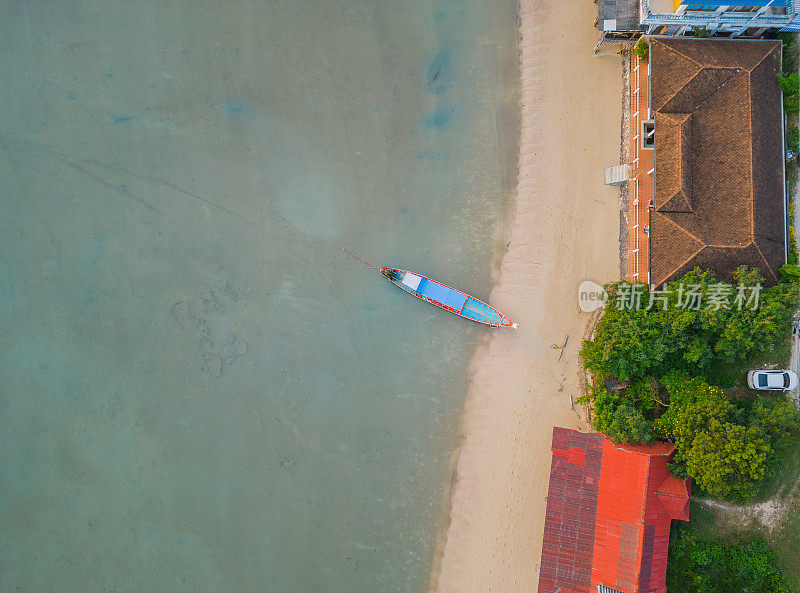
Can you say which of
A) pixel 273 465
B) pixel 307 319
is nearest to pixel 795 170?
pixel 307 319

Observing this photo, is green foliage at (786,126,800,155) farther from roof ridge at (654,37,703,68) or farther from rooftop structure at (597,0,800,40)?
roof ridge at (654,37,703,68)

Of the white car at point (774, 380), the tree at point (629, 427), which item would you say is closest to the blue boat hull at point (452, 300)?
the tree at point (629, 427)

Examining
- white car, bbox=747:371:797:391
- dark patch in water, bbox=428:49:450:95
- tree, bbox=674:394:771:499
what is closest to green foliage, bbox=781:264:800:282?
white car, bbox=747:371:797:391

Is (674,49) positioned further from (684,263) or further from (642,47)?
(684,263)

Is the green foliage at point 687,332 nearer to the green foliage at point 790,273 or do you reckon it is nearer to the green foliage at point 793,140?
the green foliage at point 790,273

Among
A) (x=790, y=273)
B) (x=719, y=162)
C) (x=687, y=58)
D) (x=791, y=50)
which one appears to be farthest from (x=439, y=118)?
(x=790, y=273)

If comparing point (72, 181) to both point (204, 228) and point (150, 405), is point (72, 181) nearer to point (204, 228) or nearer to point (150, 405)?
point (204, 228)
